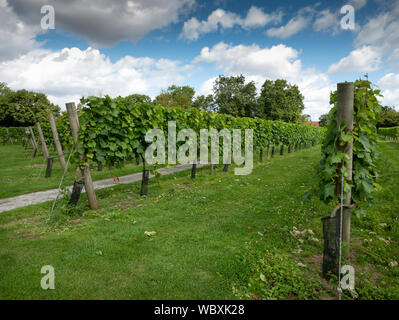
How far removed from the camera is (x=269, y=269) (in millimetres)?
3369

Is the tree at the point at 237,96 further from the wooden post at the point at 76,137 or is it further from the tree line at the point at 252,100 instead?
the wooden post at the point at 76,137

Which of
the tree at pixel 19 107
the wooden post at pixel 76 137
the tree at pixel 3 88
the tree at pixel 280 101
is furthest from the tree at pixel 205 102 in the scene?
the tree at pixel 3 88

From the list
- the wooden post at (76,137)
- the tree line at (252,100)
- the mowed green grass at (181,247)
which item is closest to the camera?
the mowed green grass at (181,247)

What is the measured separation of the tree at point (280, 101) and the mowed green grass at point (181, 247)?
43.5 m

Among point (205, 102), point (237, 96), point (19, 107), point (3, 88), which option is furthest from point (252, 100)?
point (3, 88)

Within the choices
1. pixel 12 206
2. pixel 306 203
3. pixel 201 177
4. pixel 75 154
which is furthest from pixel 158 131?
pixel 306 203

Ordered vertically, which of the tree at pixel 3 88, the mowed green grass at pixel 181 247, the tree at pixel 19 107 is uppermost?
the tree at pixel 3 88

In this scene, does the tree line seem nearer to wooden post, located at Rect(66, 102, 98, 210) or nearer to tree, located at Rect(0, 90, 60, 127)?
tree, located at Rect(0, 90, 60, 127)

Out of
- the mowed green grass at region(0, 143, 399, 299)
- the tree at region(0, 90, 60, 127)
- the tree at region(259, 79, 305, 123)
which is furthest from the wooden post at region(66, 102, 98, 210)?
the tree at region(259, 79, 305, 123)

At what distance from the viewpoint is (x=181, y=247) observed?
Result: 418cm

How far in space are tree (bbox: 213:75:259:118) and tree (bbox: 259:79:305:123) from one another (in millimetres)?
2434

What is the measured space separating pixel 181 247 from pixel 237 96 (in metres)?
47.0

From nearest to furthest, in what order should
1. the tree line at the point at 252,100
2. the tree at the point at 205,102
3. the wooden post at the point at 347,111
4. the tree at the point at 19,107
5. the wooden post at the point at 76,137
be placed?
the wooden post at the point at 347,111, the wooden post at the point at 76,137, the tree at the point at 19,107, the tree line at the point at 252,100, the tree at the point at 205,102

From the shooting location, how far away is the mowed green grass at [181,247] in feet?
9.96
